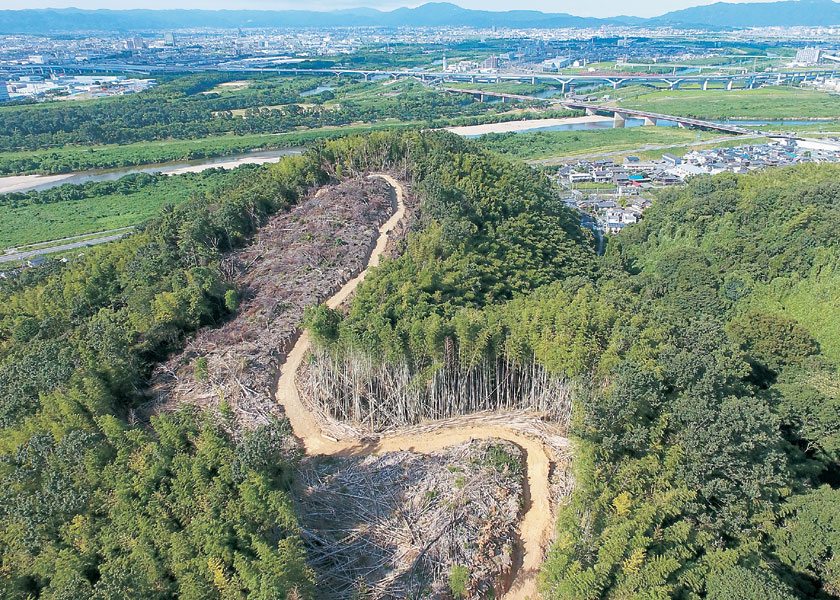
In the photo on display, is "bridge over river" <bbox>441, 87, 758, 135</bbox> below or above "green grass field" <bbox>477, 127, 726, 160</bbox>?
above

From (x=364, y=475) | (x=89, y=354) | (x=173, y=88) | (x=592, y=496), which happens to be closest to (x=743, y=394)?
(x=592, y=496)

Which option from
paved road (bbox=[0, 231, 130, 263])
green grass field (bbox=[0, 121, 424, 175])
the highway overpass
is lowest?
paved road (bbox=[0, 231, 130, 263])

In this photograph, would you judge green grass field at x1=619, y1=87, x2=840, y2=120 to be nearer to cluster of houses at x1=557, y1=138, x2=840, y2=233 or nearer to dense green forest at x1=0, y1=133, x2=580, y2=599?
cluster of houses at x1=557, y1=138, x2=840, y2=233

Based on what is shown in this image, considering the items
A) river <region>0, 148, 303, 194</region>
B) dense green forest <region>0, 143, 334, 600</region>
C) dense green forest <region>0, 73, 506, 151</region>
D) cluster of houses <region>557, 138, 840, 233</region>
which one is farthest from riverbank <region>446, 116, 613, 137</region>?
dense green forest <region>0, 143, 334, 600</region>

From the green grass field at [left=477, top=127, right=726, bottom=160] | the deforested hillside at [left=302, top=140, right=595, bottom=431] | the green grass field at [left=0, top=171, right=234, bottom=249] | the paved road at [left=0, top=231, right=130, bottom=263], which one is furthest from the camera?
the green grass field at [left=477, top=127, right=726, bottom=160]

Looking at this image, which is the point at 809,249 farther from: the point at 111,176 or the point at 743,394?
the point at 111,176

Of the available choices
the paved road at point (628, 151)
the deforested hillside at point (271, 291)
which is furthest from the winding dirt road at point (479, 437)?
the paved road at point (628, 151)

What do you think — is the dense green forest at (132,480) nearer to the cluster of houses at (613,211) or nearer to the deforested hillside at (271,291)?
the deforested hillside at (271,291)
